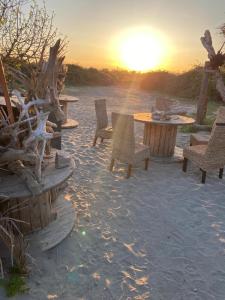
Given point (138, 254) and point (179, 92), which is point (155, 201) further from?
point (179, 92)

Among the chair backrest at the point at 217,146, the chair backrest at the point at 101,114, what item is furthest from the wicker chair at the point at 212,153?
the chair backrest at the point at 101,114

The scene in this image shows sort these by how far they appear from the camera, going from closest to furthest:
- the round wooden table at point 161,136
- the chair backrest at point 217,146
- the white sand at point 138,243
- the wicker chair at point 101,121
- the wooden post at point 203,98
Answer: the white sand at point 138,243 < the chair backrest at point 217,146 < the round wooden table at point 161,136 < the wicker chair at point 101,121 < the wooden post at point 203,98

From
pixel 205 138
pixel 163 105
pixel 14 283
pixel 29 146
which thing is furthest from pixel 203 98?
pixel 14 283

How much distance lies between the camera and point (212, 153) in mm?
4723

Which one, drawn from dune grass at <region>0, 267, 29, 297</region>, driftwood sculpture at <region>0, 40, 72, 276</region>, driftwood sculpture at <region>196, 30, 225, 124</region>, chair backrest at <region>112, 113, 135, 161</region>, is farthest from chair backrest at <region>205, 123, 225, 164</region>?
driftwood sculpture at <region>196, 30, 225, 124</region>

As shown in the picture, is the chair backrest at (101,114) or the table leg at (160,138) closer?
the table leg at (160,138)

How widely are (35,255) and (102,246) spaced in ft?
2.30

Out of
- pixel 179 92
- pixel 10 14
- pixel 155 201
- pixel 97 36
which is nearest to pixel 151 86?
pixel 179 92

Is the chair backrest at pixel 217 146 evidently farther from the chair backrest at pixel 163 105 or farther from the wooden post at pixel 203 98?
the wooden post at pixel 203 98

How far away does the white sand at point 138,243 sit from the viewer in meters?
2.57

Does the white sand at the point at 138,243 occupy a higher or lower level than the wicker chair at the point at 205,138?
lower

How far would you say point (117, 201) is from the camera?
411cm

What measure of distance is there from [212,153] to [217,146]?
0.45 feet

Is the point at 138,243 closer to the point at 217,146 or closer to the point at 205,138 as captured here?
the point at 217,146
